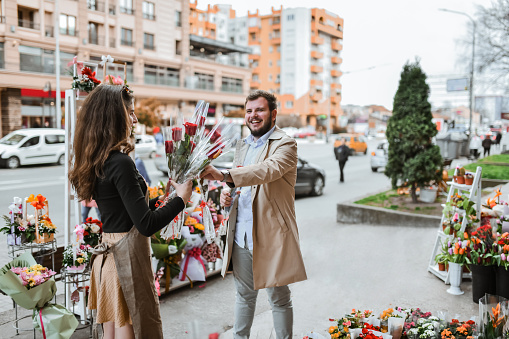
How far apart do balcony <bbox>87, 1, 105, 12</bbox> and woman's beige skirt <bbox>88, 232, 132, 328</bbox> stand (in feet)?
43.8

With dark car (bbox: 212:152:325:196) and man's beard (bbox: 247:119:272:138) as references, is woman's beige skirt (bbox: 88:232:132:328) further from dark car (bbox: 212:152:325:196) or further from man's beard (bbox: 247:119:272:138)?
dark car (bbox: 212:152:325:196)

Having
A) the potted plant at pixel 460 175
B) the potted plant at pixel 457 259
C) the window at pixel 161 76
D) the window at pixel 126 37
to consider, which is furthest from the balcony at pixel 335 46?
the window at pixel 161 76

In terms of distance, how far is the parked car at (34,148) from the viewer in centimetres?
1459

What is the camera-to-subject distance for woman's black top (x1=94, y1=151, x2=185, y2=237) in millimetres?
2020

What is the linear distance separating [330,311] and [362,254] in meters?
2.24

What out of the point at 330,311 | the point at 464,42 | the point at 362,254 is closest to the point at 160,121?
the point at 464,42

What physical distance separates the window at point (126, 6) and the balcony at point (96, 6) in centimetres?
173

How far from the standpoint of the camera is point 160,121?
28.2 metres

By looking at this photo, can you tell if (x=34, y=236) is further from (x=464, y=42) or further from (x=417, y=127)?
(x=464, y=42)

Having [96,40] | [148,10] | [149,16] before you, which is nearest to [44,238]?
[96,40]

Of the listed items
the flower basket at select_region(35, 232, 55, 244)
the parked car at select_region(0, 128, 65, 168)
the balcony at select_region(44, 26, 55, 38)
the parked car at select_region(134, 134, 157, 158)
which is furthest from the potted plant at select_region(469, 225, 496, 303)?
the parked car at select_region(134, 134, 157, 158)

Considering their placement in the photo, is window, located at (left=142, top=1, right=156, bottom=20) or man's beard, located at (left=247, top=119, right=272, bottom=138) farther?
window, located at (left=142, top=1, right=156, bottom=20)

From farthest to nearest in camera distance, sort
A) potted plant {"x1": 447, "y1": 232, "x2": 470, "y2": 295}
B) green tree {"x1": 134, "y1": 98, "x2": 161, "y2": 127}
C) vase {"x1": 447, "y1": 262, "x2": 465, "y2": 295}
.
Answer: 1. green tree {"x1": 134, "y1": 98, "x2": 161, "y2": 127}
2. vase {"x1": 447, "y1": 262, "x2": 465, "y2": 295}
3. potted plant {"x1": 447, "y1": 232, "x2": 470, "y2": 295}

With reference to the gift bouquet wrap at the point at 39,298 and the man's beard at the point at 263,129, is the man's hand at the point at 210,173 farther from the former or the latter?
the gift bouquet wrap at the point at 39,298
